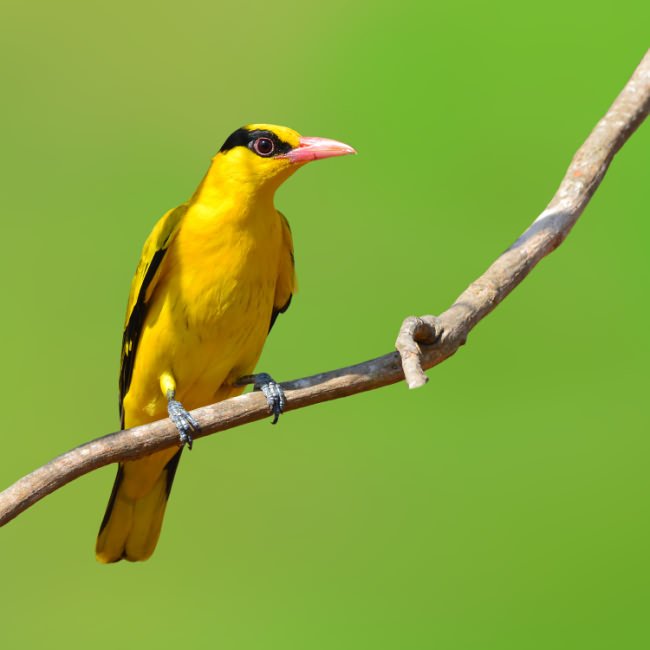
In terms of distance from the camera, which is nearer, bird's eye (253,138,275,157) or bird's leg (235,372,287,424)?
bird's leg (235,372,287,424)

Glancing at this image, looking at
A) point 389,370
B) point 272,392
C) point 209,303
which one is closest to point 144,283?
point 209,303

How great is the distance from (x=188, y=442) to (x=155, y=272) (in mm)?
641

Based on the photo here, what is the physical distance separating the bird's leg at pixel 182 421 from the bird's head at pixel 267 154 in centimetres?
75

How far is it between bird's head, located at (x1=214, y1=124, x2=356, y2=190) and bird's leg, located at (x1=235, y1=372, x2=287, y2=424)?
0.62 meters

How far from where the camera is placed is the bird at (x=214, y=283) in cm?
338

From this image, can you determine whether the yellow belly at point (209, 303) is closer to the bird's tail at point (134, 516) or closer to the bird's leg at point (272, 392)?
the bird's leg at point (272, 392)

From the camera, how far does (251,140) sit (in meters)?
3.41

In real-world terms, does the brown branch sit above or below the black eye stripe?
below

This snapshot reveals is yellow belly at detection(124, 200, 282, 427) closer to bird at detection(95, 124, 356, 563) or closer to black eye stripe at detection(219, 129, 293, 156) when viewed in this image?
bird at detection(95, 124, 356, 563)

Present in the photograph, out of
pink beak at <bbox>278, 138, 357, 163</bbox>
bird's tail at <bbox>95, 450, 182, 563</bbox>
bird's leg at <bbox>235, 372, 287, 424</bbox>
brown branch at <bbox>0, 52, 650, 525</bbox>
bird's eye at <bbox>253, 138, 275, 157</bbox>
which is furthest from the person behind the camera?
bird's tail at <bbox>95, 450, 182, 563</bbox>

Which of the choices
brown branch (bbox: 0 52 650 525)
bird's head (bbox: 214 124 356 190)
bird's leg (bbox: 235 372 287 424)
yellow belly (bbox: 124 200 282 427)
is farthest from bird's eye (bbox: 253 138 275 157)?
brown branch (bbox: 0 52 650 525)

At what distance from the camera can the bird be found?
3.38 m

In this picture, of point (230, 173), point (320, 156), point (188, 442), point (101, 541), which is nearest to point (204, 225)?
point (230, 173)

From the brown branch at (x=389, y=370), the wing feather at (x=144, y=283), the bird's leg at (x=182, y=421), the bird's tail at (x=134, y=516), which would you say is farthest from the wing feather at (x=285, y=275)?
the brown branch at (x=389, y=370)
